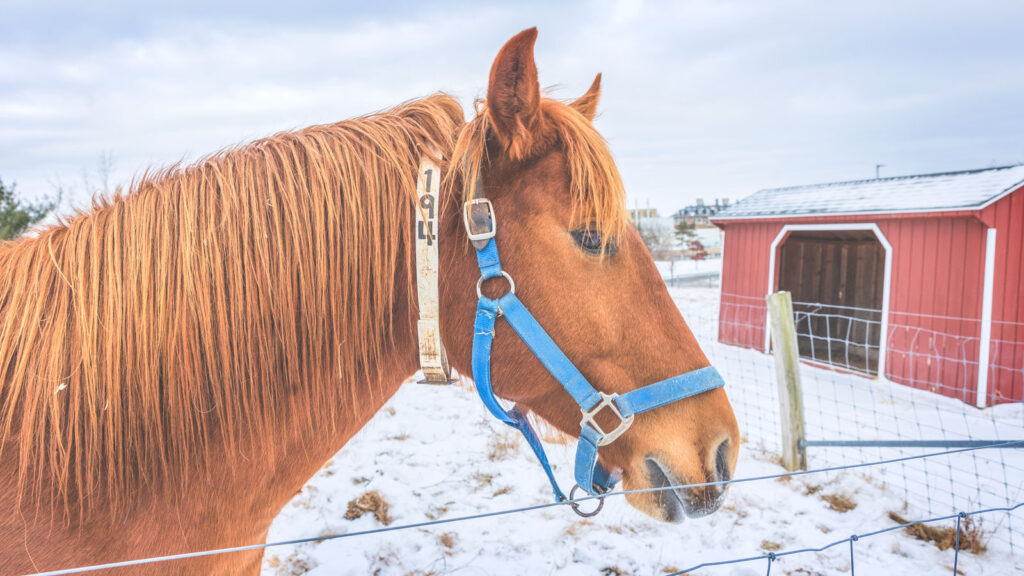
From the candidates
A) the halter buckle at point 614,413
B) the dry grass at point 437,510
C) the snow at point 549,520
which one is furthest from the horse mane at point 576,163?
the dry grass at point 437,510

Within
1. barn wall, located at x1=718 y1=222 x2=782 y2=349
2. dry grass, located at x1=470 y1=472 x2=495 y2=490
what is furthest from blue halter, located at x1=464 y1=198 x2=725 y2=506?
barn wall, located at x1=718 y1=222 x2=782 y2=349

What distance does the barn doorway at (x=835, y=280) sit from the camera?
9.76 m

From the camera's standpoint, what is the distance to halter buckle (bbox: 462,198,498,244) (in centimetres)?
115

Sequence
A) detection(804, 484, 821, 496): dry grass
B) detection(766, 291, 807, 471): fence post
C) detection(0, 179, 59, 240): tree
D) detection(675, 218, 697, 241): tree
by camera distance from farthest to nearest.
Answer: detection(675, 218, 697, 241): tree < detection(0, 179, 59, 240): tree < detection(766, 291, 807, 471): fence post < detection(804, 484, 821, 496): dry grass

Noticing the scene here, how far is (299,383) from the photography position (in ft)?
3.76

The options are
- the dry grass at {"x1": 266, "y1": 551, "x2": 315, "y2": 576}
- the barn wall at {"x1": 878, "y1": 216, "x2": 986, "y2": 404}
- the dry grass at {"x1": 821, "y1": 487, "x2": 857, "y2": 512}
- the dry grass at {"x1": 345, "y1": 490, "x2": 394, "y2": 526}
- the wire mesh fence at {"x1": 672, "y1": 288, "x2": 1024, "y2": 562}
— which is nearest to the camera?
the dry grass at {"x1": 266, "y1": 551, "x2": 315, "y2": 576}

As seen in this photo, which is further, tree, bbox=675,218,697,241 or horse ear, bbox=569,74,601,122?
tree, bbox=675,218,697,241

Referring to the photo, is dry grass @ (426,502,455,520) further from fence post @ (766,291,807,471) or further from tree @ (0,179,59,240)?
tree @ (0,179,59,240)

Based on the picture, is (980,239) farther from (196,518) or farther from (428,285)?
(196,518)

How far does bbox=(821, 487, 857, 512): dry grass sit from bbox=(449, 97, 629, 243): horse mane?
3.30 metres

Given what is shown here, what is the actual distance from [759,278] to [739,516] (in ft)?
23.1

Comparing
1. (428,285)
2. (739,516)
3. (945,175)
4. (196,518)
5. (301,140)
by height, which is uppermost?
(945,175)

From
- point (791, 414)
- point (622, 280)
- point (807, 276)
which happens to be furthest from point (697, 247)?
point (622, 280)

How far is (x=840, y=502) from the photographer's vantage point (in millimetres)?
3318
